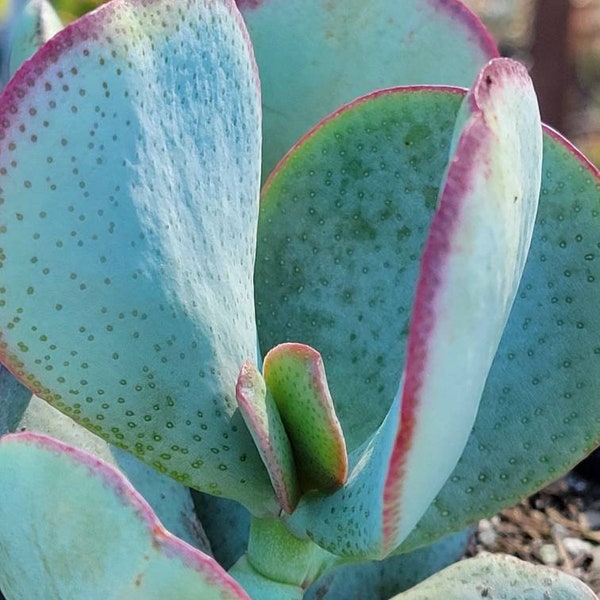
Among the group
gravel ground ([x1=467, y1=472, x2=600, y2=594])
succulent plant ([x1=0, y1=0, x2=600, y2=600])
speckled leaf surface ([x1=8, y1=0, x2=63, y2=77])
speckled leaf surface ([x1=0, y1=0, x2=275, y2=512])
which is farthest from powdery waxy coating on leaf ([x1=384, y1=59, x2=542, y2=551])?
gravel ground ([x1=467, y1=472, x2=600, y2=594])

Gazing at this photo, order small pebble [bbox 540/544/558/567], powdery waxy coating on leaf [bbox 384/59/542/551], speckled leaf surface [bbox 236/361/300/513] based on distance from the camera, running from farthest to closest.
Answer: small pebble [bbox 540/544/558/567] → speckled leaf surface [bbox 236/361/300/513] → powdery waxy coating on leaf [bbox 384/59/542/551]

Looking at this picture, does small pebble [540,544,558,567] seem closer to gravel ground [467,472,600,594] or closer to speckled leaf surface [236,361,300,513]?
gravel ground [467,472,600,594]

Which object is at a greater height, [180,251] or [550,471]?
[180,251]

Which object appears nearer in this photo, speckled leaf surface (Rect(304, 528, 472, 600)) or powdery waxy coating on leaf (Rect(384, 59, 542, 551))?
powdery waxy coating on leaf (Rect(384, 59, 542, 551))

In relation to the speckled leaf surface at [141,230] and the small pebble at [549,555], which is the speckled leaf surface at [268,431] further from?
the small pebble at [549,555]

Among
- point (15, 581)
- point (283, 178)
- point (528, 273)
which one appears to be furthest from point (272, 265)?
point (15, 581)

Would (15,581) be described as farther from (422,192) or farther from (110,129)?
(422,192)

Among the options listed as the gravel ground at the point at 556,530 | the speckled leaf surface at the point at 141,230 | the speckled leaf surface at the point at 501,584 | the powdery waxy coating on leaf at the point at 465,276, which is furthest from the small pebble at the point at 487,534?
the powdery waxy coating on leaf at the point at 465,276
